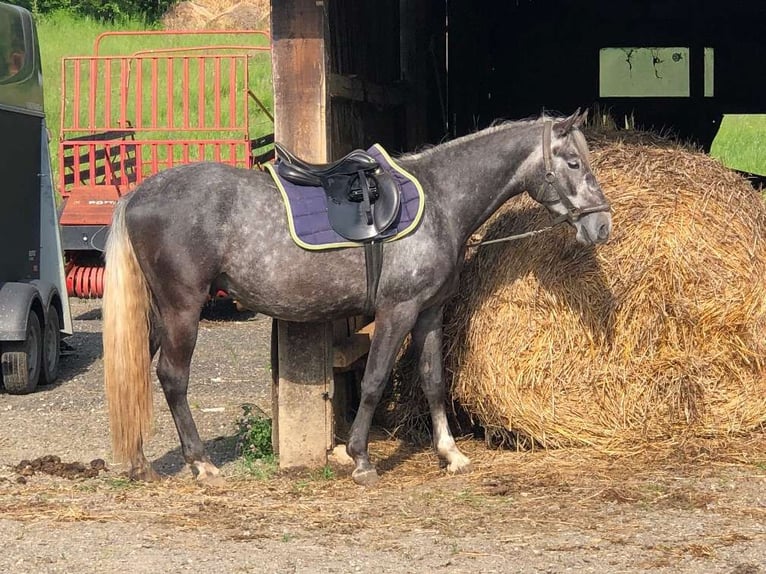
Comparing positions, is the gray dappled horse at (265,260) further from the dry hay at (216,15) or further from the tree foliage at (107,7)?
the tree foliage at (107,7)

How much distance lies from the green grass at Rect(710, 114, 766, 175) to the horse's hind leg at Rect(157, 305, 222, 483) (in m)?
12.9

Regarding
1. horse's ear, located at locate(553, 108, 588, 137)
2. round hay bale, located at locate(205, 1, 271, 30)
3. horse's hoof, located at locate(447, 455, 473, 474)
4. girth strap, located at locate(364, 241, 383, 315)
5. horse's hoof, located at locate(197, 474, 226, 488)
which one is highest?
round hay bale, located at locate(205, 1, 271, 30)

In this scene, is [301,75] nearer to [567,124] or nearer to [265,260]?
[265,260]

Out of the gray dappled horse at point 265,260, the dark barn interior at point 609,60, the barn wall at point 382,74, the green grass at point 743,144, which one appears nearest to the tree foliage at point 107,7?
the green grass at point 743,144

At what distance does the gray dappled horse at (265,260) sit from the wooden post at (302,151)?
0.36 metres

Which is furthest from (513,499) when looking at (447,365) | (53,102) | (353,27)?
(53,102)

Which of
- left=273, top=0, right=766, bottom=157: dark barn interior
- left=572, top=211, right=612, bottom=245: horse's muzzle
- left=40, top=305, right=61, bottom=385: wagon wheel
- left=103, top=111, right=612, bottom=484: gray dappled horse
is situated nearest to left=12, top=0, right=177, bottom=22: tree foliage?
left=273, top=0, right=766, bottom=157: dark barn interior

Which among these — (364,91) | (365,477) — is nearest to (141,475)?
(365,477)

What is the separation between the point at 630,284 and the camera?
260 inches

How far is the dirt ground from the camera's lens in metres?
4.81

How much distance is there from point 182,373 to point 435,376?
135 cm

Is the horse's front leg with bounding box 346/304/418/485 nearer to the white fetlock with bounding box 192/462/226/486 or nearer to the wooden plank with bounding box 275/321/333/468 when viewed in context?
the wooden plank with bounding box 275/321/333/468

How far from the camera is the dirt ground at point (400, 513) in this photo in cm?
481

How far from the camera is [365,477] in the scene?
20.3 feet
